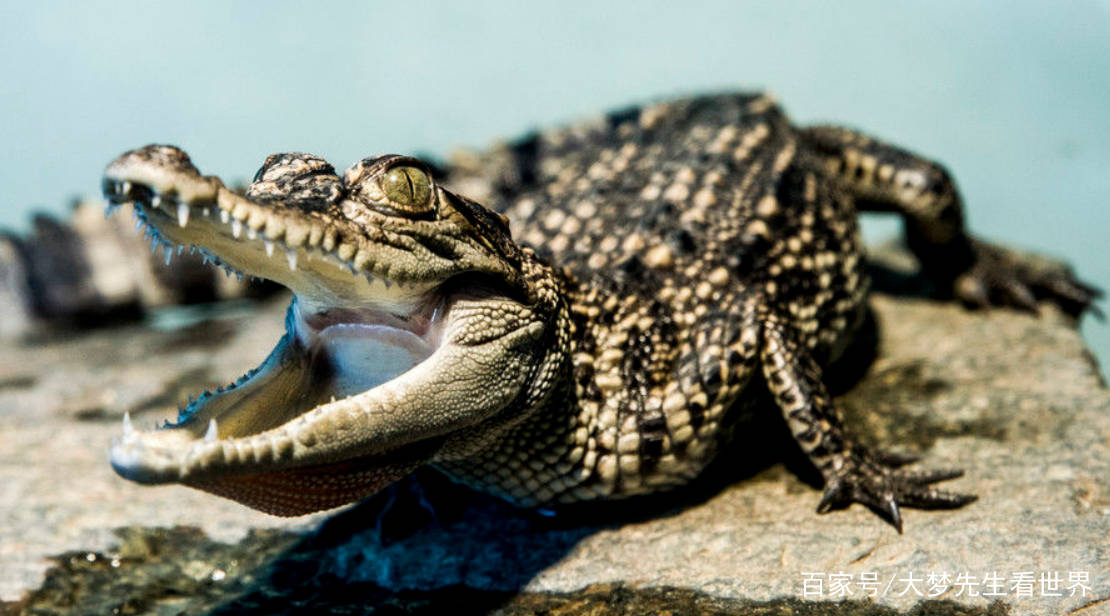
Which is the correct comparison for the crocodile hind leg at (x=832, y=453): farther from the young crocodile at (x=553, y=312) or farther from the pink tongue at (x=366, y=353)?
the pink tongue at (x=366, y=353)

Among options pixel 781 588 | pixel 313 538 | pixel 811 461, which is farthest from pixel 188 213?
pixel 811 461

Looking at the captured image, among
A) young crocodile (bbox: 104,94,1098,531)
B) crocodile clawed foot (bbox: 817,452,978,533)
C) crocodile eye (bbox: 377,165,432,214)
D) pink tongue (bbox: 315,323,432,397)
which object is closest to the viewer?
young crocodile (bbox: 104,94,1098,531)

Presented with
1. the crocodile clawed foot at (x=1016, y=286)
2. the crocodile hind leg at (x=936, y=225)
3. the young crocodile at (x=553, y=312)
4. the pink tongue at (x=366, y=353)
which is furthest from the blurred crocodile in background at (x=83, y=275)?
the crocodile clawed foot at (x=1016, y=286)

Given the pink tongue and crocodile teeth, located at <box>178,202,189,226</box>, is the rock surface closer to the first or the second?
the pink tongue

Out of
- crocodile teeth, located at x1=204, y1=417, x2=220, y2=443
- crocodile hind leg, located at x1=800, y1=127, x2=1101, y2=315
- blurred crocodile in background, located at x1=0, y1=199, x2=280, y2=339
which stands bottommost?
crocodile hind leg, located at x1=800, y1=127, x2=1101, y2=315

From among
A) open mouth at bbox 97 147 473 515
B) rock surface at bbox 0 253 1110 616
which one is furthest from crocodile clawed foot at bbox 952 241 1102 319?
open mouth at bbox 97 147 473 515

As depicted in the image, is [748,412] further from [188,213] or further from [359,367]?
[188,213]

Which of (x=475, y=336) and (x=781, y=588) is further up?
(x=475, y=336)
